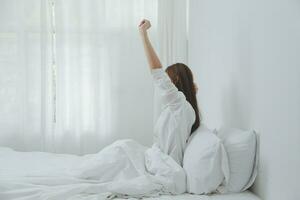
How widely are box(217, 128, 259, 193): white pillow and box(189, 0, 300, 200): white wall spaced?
0.16 ft

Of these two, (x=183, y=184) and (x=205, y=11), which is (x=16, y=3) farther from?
(x=183, y=184)

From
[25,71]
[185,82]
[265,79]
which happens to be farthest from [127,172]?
[25,71]

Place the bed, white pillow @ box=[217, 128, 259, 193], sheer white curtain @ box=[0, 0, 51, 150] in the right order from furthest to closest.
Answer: sheer white curtain @ box=[0, 0, 51, 150] < white pillow @ box=[217, 128, 259, 193] < the bed

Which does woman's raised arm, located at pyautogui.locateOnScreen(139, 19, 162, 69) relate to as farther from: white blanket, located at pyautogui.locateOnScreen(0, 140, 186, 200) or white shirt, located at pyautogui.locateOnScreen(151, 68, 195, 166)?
white blanket, located at pyautogui.locateOnScreen(0, 140, 186, 200)

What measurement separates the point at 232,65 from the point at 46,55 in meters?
2.13

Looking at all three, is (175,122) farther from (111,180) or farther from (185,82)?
(111,180)

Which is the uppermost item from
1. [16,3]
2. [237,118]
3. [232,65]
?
[16,3]

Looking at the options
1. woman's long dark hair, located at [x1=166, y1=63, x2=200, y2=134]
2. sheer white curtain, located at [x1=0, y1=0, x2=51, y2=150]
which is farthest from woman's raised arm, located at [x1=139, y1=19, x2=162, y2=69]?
sheer white curtain, located at [x1=0, y1=0, x2=51, y2=150]

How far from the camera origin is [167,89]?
6.16 ft

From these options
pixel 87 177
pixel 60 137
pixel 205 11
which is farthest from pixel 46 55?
pixel 87 177

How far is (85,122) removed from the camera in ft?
11.8

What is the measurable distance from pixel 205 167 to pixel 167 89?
0.46m

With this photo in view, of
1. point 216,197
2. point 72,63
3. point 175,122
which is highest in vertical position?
point 72,63

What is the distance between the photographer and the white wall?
1315 millimetres
